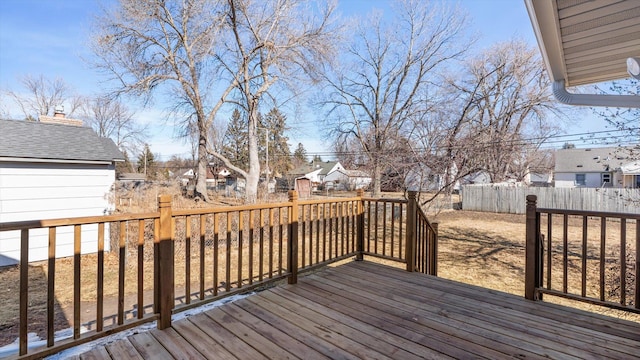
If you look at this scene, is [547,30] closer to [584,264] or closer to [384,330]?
[584,264]

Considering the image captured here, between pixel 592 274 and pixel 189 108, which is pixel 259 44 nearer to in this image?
pixel 189 108

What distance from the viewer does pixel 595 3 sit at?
1.94 m

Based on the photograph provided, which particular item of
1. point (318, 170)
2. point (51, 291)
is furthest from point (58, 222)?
point (318, 170)

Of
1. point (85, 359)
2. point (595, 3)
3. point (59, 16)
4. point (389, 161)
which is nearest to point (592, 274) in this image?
point (389, 161)

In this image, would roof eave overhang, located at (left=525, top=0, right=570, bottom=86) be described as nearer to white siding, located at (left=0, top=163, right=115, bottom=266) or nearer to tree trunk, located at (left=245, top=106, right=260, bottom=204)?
white siding, located at (left=0, top=163, right=115, bottom=266)

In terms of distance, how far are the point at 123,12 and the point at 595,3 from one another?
38.7 ft

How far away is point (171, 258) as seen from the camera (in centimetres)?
230

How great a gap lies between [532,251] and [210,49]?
11224 mm

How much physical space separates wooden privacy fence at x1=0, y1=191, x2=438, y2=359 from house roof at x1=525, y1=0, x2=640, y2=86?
1.95 metres

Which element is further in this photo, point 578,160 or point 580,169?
point 578,160

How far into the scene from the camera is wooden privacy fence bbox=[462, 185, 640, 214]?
40.6 feet

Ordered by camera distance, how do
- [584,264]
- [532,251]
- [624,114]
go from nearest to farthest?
[584,264] → [532,251] → [624,114]

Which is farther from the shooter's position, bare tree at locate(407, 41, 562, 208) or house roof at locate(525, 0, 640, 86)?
bare tree at locate(407, 41, 562, 208)

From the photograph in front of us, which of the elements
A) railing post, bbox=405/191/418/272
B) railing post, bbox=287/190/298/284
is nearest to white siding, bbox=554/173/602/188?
railing post, bbox=405/191/418/272
